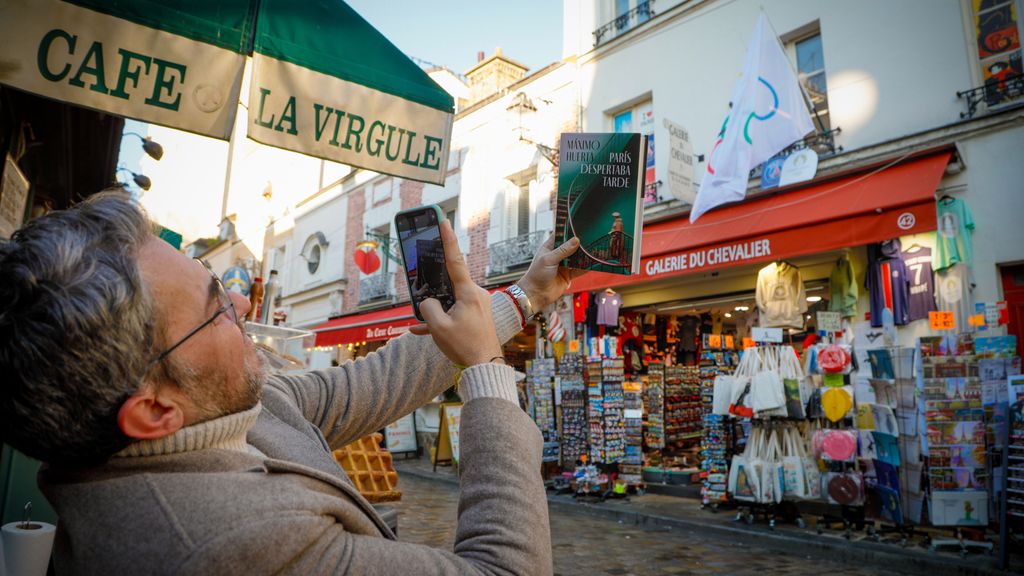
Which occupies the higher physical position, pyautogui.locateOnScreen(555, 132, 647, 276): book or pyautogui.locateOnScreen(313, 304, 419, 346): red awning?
pyautogui.locateOnScreen(313, 304, 419, 346): red awning

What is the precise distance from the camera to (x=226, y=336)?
1.11 meters

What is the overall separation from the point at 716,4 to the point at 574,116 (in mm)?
3158

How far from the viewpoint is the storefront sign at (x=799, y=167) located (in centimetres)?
791

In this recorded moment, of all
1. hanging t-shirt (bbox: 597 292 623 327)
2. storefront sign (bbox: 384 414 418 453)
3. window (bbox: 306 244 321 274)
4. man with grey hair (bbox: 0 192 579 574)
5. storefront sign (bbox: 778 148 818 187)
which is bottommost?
storefront sign (bbox: 384 414 418 453)

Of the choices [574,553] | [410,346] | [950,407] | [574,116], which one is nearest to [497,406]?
[410,346]

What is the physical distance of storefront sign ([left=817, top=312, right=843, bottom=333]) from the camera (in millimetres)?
7090

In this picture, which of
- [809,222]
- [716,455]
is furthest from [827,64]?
[716,455]

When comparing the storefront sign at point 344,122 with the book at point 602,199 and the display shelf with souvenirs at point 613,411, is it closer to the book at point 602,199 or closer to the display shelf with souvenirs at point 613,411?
the book at point 602,199

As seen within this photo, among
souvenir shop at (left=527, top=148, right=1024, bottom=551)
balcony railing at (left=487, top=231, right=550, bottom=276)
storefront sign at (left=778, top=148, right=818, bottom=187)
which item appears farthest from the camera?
balcony railing at (left=487, top=231, right=550, bottom=276)

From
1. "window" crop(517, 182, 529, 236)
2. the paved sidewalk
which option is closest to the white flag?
the paved sidewalk

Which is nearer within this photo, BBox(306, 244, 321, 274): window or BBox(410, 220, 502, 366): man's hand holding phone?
BBox(410, 220, 502, 366): man's hand holding phone

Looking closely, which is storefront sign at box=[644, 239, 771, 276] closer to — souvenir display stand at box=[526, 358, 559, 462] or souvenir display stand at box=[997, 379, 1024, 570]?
souvenir display stand at box=[526, 358, 559, 462]

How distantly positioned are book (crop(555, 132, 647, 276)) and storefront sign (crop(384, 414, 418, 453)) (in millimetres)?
11758

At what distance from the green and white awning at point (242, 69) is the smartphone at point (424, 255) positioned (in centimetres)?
126
